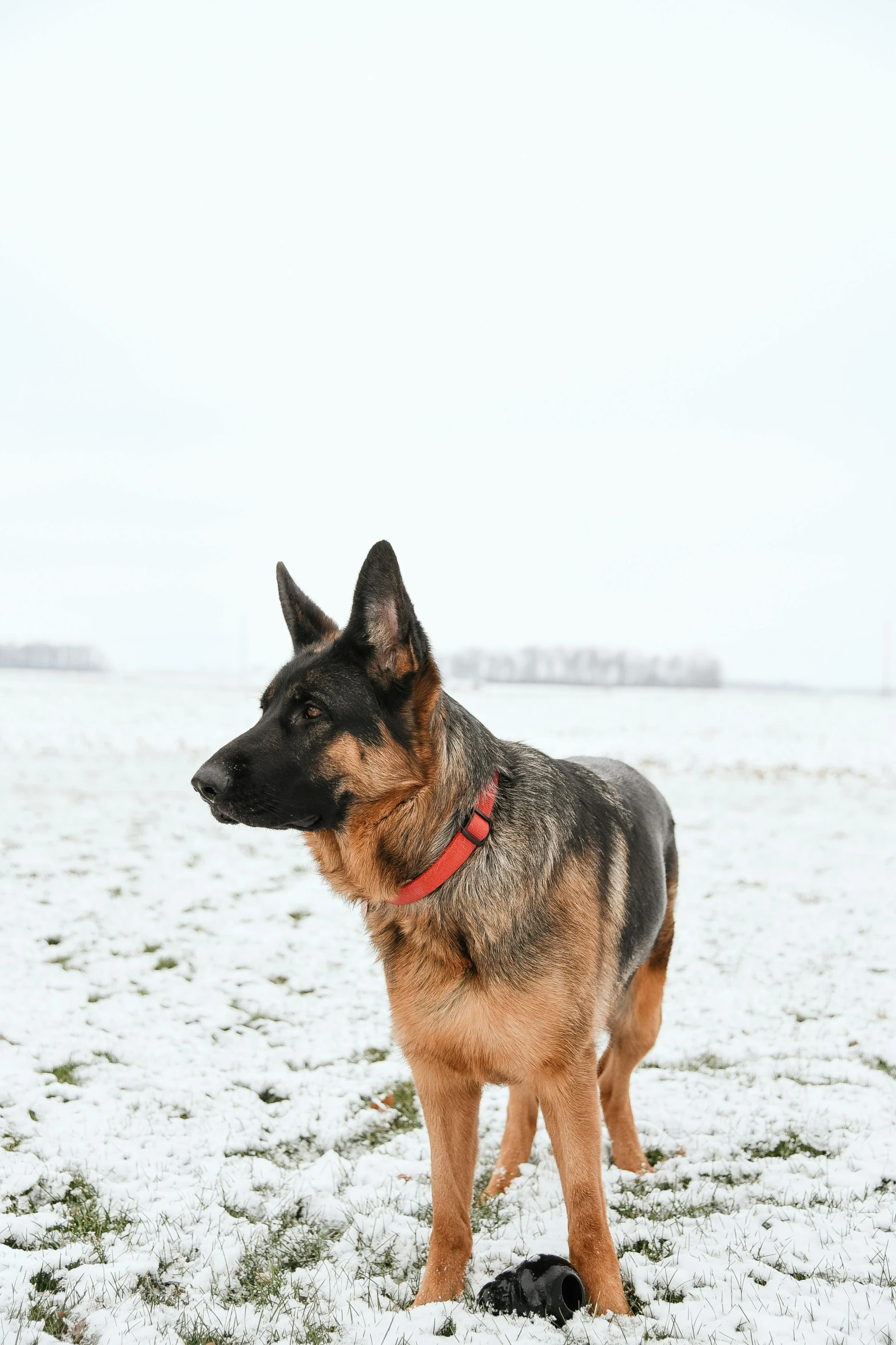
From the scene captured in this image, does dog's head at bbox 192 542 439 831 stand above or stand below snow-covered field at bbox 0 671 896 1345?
above

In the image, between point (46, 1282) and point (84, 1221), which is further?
point (84, 1221)

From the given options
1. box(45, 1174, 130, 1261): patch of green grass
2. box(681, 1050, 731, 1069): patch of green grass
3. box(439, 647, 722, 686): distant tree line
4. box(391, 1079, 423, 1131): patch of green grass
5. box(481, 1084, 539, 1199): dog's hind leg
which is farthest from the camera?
box(439, 647, 722, 686): distant tree line

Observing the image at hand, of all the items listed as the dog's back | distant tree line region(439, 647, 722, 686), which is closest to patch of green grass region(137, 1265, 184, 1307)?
the dog's back

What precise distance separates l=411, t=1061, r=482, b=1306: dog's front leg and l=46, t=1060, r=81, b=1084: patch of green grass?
2779mm

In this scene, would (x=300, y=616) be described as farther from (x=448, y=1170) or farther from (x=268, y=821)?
(x=448, y=1170)

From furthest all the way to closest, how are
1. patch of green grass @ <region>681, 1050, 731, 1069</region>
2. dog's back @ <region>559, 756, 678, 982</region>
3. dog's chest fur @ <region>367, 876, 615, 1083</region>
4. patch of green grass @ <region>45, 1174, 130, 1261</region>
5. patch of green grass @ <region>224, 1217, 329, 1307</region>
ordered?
patch of green grass @ <region>681, 1050, 731, 1069</region>
dog's back @ <region>559, 756, 678, 982</region>
patch of green grass @ <region>45, 1174, 130, 1261</region>
patch of green grass @ <region>224, 1217, 329, 1307</region>
dog's chest fur @ <region>367, 876, 615, 1083</region>

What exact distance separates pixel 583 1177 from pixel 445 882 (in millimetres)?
1300

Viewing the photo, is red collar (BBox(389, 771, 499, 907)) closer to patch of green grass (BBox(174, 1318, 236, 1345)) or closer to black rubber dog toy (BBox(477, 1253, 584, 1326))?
black rubber dog toy (BBox(477, 1253, 584, 1326))

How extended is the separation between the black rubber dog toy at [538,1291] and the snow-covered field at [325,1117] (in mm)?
79

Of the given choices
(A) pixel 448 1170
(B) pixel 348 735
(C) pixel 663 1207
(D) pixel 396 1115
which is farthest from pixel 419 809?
(D) pixel 396 1115

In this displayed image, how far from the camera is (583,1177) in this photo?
11.6 ft

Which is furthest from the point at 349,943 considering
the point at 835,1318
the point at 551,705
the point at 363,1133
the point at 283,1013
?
the point at 551,705

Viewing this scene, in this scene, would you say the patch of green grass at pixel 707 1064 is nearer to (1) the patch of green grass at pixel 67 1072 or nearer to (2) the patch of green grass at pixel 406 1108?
(2) the patch of green grass at pixel 406 1108

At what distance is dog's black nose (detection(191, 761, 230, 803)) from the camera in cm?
345
